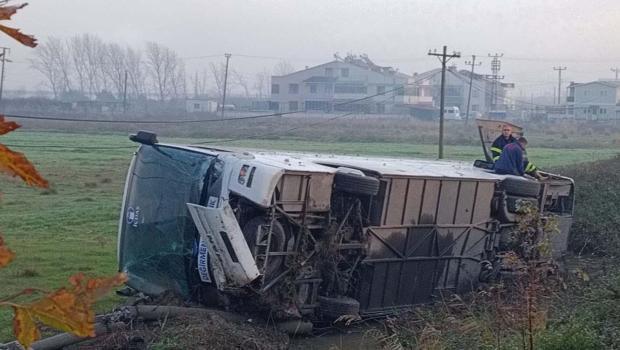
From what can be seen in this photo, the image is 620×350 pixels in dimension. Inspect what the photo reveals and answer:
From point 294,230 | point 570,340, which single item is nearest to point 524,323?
point 570,340

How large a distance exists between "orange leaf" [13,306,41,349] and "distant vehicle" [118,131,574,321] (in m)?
6.49

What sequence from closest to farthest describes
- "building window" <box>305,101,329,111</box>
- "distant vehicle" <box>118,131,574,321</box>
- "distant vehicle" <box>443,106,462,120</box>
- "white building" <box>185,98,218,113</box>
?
"distant vehicle" <box>118,131,574,321</box>
"distant vehicle" <box>443,106,462,120</box>
"building window" <box>305,101,329,111</box>
"white building" <box>185,98,218,113</box>

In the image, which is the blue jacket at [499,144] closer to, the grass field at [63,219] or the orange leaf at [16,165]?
the grass field at [63,219]

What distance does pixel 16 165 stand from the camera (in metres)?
2.08

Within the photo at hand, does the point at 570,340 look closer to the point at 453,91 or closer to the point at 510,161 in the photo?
the point at 510,161

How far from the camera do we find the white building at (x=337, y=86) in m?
95.8

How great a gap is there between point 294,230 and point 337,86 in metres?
89.7

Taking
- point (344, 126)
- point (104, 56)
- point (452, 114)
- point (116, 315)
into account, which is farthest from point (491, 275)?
point (104, 56)

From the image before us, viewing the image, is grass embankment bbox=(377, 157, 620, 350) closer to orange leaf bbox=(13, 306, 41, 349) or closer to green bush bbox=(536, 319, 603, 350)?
green bush bbox=(536, 319, 603, 350)

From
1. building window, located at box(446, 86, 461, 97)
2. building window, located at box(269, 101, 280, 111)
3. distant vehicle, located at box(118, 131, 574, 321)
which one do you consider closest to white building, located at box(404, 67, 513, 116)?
building window, located at box(446, 86, 461, 97)

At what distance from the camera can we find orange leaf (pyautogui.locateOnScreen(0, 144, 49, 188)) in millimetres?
2055

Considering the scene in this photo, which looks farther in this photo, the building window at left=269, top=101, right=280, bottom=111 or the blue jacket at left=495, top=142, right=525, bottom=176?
the building window at left=269, top=101, right=280, bottom=111

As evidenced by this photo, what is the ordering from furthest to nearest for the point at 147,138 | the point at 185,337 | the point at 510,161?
1. the point at 510,161
2. the point at 147,138
3. the point at 185,337

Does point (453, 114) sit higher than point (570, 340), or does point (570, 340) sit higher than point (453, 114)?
point (453, 114)
